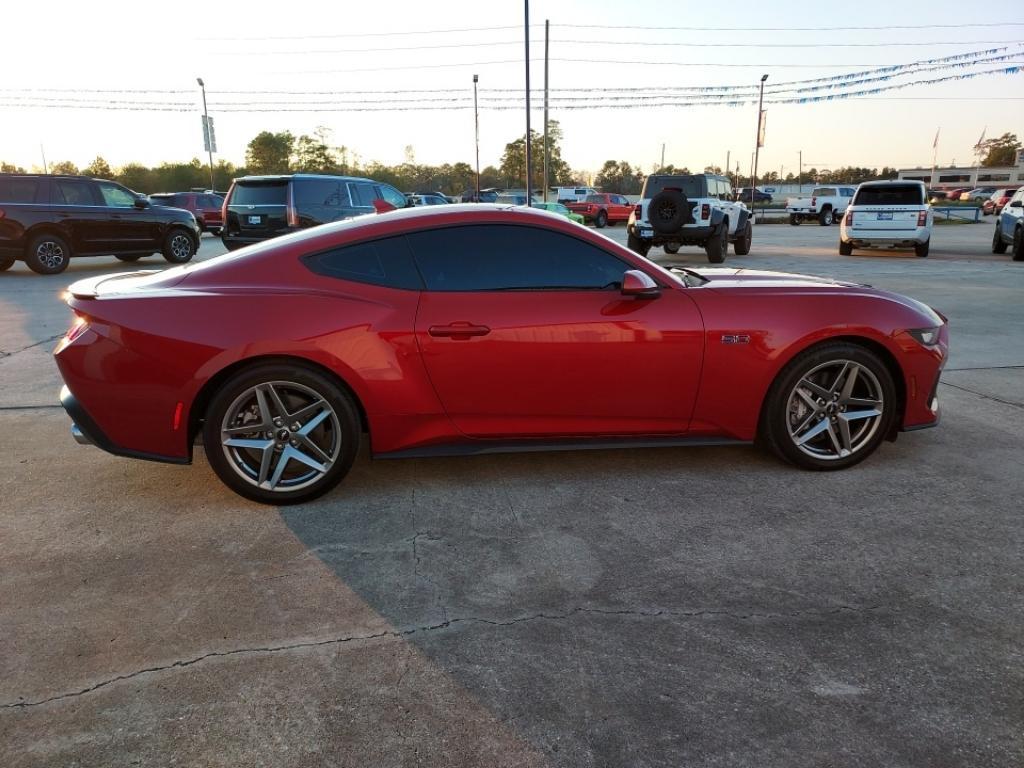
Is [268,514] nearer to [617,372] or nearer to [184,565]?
[184,565]

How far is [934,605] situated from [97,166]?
87.1 m

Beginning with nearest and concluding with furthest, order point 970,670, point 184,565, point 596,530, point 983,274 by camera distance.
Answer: point 970,670 → point 184,565 → point 596,530 → point 983,274

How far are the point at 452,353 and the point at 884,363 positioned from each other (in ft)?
7.91

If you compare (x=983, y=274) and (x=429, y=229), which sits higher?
(x=429, y=229)

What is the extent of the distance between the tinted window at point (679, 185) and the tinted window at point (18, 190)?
12122mm

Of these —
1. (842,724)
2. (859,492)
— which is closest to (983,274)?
(859,492)

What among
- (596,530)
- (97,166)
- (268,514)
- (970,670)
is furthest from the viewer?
(97,166)

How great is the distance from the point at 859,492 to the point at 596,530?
4.83 ft

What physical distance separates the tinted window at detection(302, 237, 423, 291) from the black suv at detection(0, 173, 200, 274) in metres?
12.7

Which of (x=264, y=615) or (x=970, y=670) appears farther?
(x=264, y=615)

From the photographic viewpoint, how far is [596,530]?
3.22 metres

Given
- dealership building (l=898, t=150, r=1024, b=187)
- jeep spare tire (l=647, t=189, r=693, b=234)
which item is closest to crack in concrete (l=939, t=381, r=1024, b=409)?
jeep spare tire (l=647, t=189, r=693, b=234)

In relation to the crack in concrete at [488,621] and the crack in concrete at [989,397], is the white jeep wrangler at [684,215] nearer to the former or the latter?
the crack in concrete at [989,397]

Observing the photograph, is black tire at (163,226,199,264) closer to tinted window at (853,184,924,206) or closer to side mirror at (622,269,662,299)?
side mirror at (622,269,662,299)
